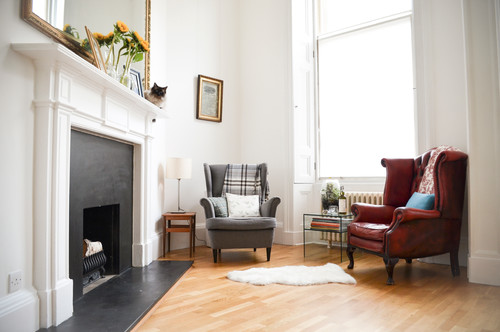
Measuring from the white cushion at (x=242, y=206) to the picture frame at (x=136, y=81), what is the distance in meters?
1.55

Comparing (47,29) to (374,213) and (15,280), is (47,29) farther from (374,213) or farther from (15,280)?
(374,213)

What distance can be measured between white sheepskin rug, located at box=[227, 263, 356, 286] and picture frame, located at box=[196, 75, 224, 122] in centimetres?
238

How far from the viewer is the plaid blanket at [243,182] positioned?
4316mm

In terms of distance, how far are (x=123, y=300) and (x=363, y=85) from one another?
12.6ft

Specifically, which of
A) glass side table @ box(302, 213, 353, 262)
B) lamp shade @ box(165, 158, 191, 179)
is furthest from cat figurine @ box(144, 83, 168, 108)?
glass side table @ box(302, 213, 353, 262)

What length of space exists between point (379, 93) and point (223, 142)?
2.21 meters

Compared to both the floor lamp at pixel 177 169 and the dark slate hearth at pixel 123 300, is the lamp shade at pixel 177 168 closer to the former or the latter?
the floor lamp at pixel 177 169

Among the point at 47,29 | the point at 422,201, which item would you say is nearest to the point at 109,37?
the point at 47,29

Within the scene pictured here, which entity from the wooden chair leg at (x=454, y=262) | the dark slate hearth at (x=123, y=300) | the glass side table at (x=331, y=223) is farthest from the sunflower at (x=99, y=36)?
the wooden chair leg at (x=454, y=262)

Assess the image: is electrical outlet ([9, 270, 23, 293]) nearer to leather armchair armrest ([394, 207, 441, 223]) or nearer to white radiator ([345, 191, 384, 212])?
leather armchair armrest ([394, 207, 441, 223])

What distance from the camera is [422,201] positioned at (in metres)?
3.19

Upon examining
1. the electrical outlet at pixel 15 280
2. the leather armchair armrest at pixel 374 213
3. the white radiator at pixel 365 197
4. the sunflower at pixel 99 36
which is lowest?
the electrical outlet at pixel 15 280

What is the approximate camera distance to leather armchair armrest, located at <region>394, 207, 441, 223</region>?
2902 millimetres

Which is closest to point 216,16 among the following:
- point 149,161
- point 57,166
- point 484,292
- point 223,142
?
point 223,142
